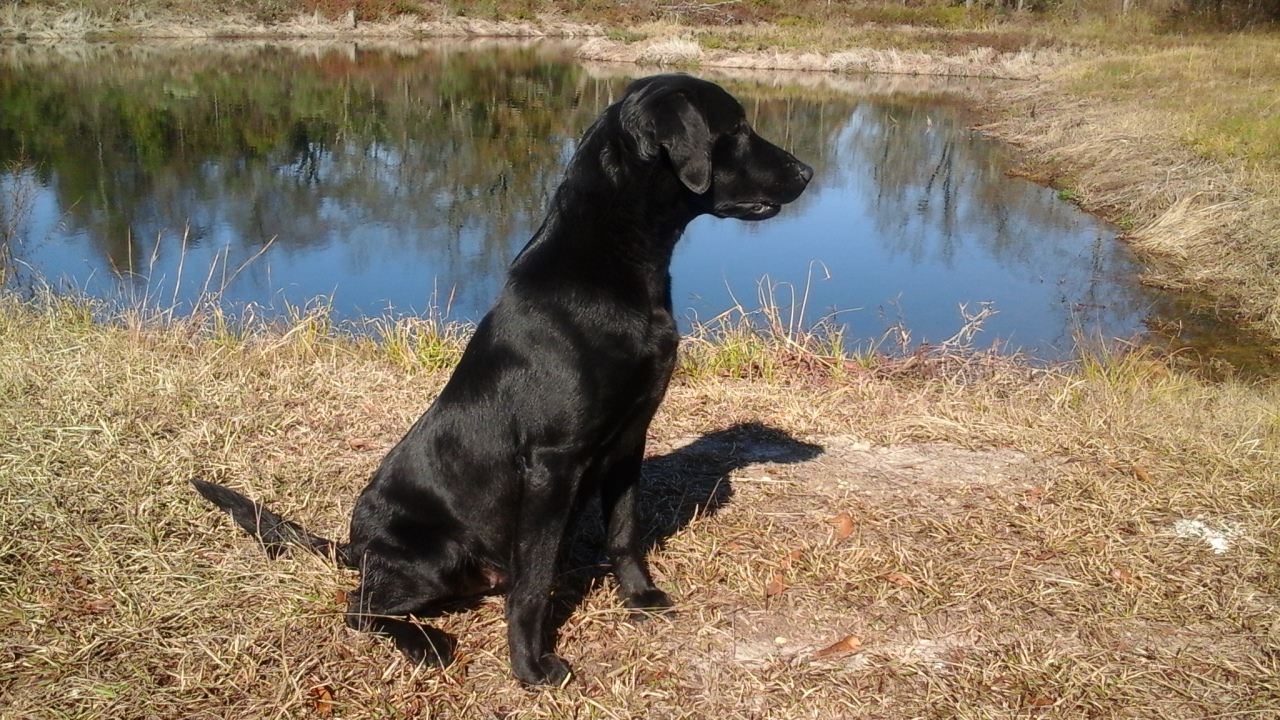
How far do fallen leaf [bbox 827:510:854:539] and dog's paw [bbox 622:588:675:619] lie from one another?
848 mm

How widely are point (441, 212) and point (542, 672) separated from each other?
11412 millimetres

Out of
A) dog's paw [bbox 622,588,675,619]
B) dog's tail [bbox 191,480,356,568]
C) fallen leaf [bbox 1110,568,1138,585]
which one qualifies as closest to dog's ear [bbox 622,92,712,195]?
dog's paw [bbox 622,588,675,619]

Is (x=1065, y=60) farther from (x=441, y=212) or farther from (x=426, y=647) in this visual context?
(x=426, y=647)

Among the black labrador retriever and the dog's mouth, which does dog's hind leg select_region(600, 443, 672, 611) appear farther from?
the dog's mouth

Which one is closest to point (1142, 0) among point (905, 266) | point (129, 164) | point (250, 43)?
point (250, 43)

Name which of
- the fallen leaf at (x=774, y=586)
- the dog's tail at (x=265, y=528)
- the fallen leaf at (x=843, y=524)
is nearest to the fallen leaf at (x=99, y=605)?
the dog's tail at (x=265, y=528)

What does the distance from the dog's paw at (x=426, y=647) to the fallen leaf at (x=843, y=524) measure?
1.60 metres

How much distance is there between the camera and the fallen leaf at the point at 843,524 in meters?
3.83

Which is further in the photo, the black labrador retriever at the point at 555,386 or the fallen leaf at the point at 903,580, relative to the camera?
the fallen leaf at the point at 903,580

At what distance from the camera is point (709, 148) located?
299 centimetres

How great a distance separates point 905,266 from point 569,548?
392 inches

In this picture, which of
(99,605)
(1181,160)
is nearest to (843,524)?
(99,605)

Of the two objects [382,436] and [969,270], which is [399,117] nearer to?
[969,270]

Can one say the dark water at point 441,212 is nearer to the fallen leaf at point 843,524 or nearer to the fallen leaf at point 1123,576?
the fallen leaf at point 843,524
